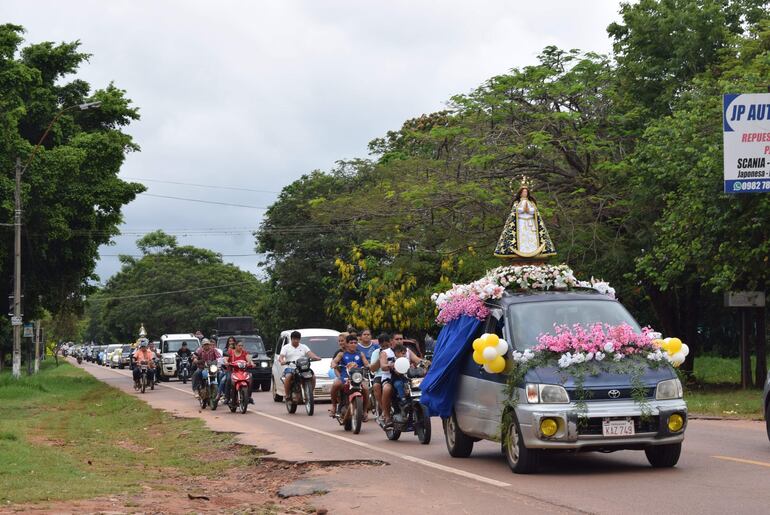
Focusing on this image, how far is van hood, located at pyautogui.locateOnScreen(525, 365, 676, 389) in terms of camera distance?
38.4 ft

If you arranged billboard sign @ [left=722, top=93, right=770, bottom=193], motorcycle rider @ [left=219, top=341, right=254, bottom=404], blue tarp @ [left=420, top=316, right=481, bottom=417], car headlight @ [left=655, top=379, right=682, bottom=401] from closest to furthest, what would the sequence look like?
car headlight @ [left=655, top=379, right=682, bottom=401]
blue tarp @ [left=420, top=316, right=481, bottom=417]
billboard sign @ [left=722, top=93, right=770, bottom=193]
motorcycle rider @ [left=219, top=341, right=254, bottom=404]

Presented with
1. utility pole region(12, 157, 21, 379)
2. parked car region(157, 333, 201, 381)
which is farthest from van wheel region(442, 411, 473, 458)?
parked car region(157, 333, 201, 381)

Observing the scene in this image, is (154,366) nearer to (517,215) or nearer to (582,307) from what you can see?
(517,215)

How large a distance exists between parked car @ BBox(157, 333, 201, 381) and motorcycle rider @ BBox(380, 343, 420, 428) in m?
33.6

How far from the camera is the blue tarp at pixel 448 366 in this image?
13875mm

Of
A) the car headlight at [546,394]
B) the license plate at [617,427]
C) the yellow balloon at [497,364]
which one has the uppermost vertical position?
the yellow balloon at [497,364]

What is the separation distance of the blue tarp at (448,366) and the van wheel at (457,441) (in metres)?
0.20

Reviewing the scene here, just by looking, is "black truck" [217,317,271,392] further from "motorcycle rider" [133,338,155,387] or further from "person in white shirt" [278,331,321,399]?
"person in white shirt" [278,331,321,399]

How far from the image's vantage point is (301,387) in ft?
80.9

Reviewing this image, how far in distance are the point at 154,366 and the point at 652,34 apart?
20.2 metres

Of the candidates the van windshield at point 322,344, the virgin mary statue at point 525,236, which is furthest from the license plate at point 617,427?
the van windshield at point 322,344

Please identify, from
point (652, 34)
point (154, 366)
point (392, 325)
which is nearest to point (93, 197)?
point (154, 366)

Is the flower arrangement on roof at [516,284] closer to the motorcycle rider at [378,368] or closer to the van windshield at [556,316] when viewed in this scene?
the van windshield at [556,316]

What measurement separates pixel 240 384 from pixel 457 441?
499 inches
